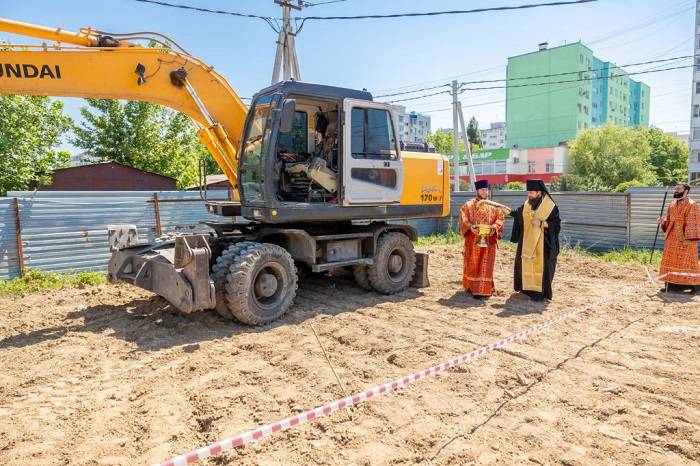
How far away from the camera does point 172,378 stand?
167 inches

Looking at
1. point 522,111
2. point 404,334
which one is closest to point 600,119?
point 522,111

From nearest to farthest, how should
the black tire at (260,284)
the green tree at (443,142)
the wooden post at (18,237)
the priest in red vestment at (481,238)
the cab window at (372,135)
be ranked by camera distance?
the black tire at (260,284)
the cab window at (372,135)
the priest in red vestment at (481,238)
the wooden post at (18,237)
the green tree at (443,142)

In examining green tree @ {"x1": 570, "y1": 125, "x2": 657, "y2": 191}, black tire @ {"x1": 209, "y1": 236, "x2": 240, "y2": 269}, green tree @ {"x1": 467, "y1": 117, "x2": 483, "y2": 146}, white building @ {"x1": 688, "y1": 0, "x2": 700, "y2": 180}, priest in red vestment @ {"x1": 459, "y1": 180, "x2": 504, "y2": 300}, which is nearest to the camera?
black tire @ {"x1": 209, "y1": 236, "x2": 240, "y2": 269}

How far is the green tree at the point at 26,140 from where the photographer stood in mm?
12906

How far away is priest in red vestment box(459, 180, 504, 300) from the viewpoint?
7109 millimetres

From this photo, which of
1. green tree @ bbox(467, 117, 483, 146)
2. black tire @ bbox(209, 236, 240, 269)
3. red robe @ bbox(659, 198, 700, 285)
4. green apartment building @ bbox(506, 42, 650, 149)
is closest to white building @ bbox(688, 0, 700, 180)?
green apartment building @ bbox(506, 42, 650, 149)

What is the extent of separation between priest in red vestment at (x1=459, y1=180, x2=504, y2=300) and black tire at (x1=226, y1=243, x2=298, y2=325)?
282cm

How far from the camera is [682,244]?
24.8 feet

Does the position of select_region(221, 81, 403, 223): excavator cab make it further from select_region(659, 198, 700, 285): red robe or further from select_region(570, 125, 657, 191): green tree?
select_region(570, 125, 657, 191): green tree

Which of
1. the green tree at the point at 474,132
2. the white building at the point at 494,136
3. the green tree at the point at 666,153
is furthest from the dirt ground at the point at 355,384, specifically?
the white building at the point at 494,136

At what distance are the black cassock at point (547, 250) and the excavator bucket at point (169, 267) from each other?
4.49 meters

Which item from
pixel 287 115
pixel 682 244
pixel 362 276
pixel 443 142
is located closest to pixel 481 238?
pixel 362 276

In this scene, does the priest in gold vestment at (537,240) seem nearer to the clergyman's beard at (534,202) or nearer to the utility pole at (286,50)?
the clergyman's beard at (534,202)

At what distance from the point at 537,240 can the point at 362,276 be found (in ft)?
8.67
